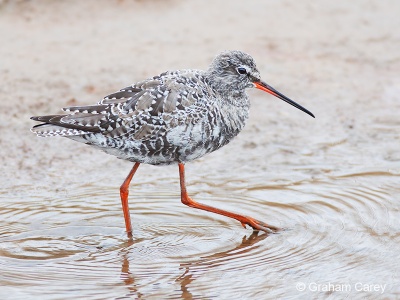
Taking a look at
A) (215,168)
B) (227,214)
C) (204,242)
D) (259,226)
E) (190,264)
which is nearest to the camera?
(190,264)

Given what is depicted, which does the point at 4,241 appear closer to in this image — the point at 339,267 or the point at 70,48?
the point at 339,267

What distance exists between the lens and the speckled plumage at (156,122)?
290 inches

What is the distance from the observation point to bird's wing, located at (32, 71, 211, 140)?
7.37 metres

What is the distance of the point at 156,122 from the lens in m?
7.36

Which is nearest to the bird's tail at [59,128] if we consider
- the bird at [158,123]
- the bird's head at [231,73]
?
the bird at [158,123]

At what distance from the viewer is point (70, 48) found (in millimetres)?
11781

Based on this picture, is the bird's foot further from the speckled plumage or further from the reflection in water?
the speckled plumage

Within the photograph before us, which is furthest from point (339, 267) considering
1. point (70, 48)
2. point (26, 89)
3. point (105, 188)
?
point (70, 48)

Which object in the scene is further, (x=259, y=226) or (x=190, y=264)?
(x=259, y=226)

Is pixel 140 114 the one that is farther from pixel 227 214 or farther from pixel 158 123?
pixel 227 214

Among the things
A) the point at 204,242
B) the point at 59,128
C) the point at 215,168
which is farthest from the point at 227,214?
the point at 59,128

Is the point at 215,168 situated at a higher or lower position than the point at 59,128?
lower

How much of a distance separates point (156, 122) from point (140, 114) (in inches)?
6.6

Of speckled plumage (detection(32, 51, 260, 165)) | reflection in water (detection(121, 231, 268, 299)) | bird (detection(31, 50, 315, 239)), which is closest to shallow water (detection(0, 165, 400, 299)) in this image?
reflection in water (detection(121, 231, 268, 299))
